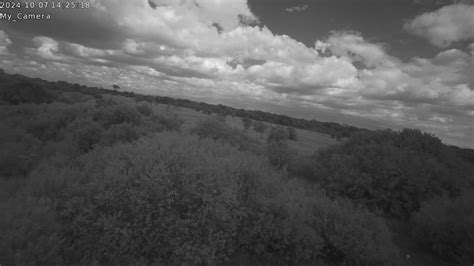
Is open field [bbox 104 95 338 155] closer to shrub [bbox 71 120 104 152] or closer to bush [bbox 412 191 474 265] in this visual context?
shrub [bbox 71 120 104 152]

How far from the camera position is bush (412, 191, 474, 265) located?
623cm

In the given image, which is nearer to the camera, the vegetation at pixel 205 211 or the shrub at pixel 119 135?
Result: the vegetation at pixel 205 211

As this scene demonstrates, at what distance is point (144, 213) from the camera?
495cm

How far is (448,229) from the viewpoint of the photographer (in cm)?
674

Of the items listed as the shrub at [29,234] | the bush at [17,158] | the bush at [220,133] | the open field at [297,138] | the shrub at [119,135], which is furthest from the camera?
the open field at [297,138]

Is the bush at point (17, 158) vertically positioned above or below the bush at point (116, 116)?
below

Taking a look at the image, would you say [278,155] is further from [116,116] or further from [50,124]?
[50,124]

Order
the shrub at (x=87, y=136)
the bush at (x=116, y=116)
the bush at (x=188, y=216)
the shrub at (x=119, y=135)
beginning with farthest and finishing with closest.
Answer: the bush at (x=116, y=116), the shrub at (x=87, y=136), the shrub at (x=119, y=135), the bush at (x=188, y=216)

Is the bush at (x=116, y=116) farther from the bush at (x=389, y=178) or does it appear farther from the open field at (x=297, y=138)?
the bush at (x=389, y=178)

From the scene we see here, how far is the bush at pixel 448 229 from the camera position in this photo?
623 centimetres

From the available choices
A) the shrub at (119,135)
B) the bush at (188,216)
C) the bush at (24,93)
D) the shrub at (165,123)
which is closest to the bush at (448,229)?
the bush at (188,216)

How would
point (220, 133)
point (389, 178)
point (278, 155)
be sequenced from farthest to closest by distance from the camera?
point (220, 133) → point (278, 155) → point (389, 178)

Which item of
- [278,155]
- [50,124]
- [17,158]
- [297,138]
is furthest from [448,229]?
[297,138]

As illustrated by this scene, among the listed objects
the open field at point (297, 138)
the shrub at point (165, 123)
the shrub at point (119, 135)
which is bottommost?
the open field at point (297, 138)
